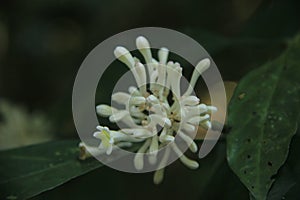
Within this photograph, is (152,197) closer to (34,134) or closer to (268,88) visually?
(34,134)

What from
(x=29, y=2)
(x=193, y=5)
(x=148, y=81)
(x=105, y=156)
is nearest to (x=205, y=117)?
(x=148, y=81)

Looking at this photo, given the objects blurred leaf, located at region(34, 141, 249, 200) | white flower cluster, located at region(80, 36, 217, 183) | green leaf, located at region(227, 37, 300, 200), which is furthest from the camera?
blurred leaf, located at region(34, 141, 249, 200)

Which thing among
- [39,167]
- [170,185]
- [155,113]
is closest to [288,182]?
[155,113]

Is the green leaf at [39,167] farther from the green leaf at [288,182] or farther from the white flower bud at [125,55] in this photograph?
the green leaf at [288,182]

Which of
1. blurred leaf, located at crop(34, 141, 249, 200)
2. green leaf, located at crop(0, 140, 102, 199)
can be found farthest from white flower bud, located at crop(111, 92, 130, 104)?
blurred leaf, located at crop(34, 141, 249, 200)

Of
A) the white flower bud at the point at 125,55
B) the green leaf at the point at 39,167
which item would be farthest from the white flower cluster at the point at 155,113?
the green leaf at the point at 39,167

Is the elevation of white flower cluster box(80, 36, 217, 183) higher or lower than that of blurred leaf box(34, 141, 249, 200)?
higher

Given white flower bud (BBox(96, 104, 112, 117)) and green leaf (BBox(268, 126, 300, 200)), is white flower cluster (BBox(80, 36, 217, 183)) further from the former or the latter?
green leaf (BBox(268, 126, 300, 200))
